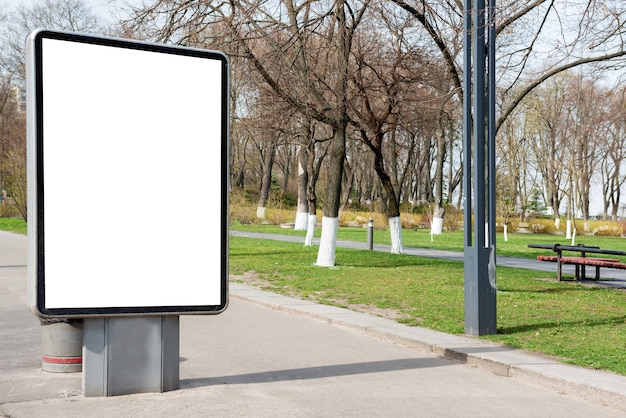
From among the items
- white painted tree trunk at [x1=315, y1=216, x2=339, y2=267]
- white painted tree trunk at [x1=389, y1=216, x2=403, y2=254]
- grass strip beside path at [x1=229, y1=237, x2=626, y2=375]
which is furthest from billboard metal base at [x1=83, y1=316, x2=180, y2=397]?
white painted tree trunk at [x1=389, y1=216, x2=403, y2=254]

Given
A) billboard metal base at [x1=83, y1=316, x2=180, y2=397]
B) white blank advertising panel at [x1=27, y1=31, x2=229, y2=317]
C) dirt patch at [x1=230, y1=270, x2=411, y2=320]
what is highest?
white blank advertising panel at [x1=27, y1=31, x2=229, y2=317]

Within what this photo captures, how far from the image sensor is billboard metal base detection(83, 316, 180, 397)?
6805 mm

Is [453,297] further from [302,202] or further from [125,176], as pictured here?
[302,202]

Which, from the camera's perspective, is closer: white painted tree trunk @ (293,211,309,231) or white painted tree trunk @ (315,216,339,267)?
white painted tree trunk @ (315,216,339,267)

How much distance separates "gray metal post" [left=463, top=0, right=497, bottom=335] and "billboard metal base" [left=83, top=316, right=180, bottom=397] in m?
4.72

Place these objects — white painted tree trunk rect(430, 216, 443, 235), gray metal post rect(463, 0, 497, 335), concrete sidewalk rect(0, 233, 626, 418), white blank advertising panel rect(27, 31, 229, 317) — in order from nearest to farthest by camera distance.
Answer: white blank advertising panel rect(27, 31, 229, 317) < concrete sidewalk rect(0, 233, 626, 418) < gray metal post rect(463, 0, 497, 335) < white painted tree trunk rect(430, 216, 443, 235)

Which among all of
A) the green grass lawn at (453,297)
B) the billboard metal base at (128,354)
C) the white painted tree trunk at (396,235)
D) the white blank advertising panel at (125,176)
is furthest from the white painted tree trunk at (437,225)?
the billboard metal base at (128,354)

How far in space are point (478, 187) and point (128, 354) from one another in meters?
5.45

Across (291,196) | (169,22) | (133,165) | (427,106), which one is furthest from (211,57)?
(291,196)

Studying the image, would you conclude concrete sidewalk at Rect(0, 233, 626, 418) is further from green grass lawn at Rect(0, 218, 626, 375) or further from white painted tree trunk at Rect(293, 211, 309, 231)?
white painted tree trunk at Rect(293, 211, 309, 231)

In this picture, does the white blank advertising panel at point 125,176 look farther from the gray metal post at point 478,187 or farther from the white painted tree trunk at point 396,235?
the white painted tree trunk at point 396,235

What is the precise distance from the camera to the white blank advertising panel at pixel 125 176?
6.50 metres

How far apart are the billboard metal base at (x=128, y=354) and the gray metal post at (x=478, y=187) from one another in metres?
4.72

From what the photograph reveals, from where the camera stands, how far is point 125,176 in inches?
269
